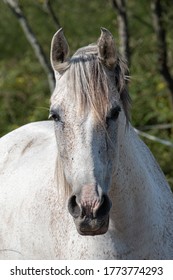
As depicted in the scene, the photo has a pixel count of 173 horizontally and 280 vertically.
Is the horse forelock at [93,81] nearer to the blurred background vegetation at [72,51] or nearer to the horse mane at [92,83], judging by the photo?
the horse mane at [92,83]

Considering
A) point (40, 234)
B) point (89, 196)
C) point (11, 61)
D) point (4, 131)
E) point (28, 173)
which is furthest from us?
point (11, 61)

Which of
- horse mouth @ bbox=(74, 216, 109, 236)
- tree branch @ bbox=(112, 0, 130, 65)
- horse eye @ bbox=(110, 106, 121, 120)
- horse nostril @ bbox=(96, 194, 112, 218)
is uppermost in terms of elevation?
horse eye @ bbox=(110, 106, 121, 120)

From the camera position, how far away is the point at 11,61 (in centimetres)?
1387

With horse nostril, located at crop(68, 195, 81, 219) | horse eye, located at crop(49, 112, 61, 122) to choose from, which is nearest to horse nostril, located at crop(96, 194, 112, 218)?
horse nostril, located at crop(68, 195, 81, 219)

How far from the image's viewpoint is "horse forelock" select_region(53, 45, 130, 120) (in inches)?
152

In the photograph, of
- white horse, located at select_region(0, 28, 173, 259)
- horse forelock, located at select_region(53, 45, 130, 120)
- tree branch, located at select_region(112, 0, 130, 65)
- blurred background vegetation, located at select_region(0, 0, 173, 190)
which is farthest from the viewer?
blurred background vegetation, located at select_region(0, 0, 173, 190)

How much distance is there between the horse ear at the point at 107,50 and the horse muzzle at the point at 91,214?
2.62 ft

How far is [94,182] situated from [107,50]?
804 mm

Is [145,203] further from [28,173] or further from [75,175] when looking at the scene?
[28,173]

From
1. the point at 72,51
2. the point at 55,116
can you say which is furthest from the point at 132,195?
the point at 72,51

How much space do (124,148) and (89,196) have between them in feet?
2.03

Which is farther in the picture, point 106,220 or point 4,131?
point 4,131

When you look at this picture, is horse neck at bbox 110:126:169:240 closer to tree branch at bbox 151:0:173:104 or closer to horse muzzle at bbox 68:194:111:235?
horse muzzle at bbox 68:194:111:235

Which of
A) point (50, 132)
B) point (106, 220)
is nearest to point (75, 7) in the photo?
point (50, 132)
